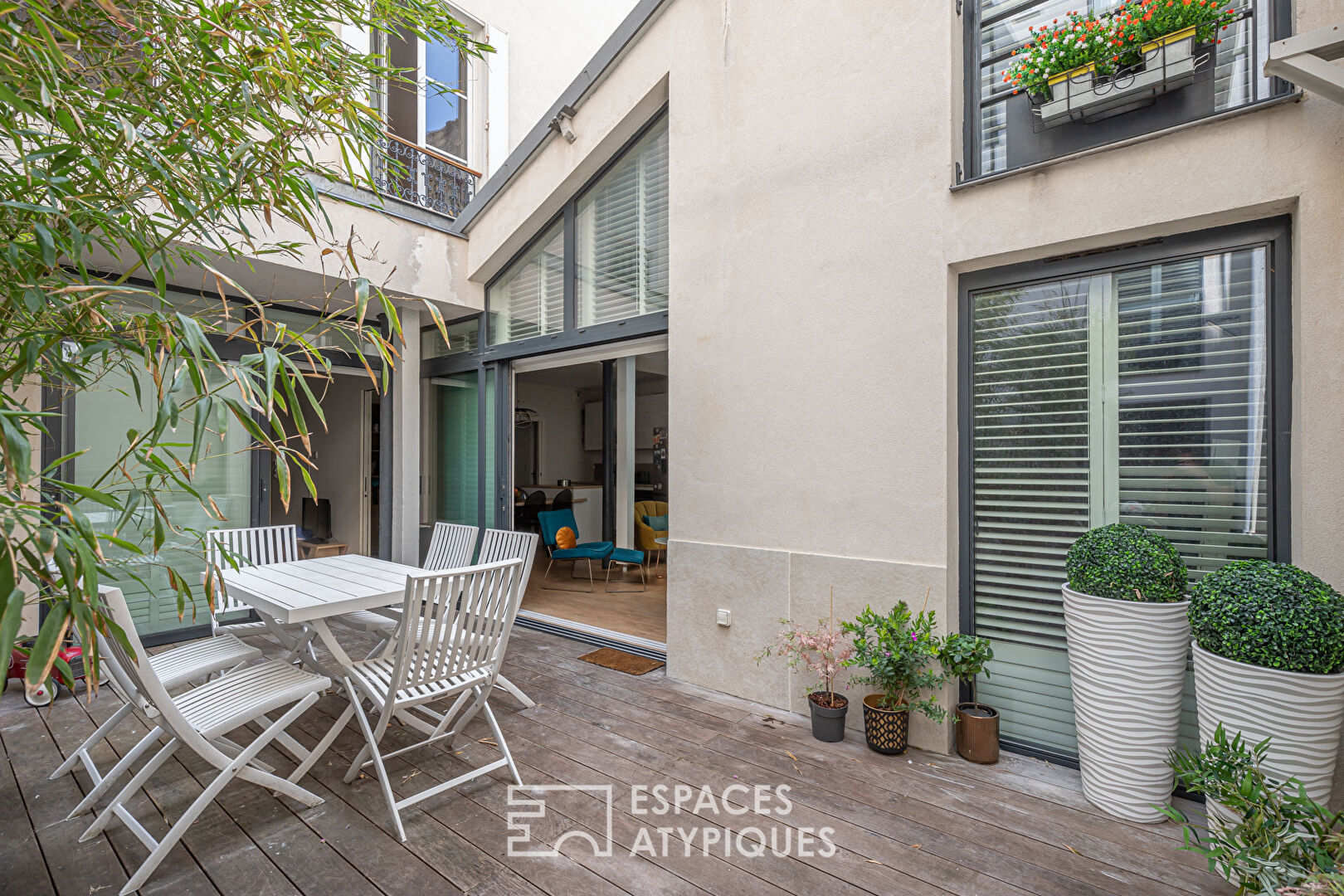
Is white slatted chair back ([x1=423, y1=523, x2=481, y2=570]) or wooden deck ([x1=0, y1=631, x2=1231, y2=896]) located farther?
white slatted chair back ([x1=423, y1=523, x2=481, y2=570])

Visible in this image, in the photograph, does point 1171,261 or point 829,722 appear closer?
point 1171,261

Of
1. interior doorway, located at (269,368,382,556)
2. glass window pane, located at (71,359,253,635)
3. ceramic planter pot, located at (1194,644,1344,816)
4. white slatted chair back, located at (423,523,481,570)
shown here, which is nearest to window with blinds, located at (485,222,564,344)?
white slatted chair back, located at (423,523,481,570)

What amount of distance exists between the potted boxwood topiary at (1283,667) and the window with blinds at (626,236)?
10.6ft

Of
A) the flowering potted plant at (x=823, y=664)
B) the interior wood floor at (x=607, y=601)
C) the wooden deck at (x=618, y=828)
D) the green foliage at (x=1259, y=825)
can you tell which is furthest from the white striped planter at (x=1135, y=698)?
the interior wood floor at (x=607, y=601)

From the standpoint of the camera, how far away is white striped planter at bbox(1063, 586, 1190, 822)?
2432 mm

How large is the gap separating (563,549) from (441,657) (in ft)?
13.3

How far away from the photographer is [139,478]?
170 inches

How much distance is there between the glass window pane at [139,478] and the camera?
14.4 feet

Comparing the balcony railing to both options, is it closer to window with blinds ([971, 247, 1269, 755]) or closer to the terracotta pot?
window with blinds ([971, 247, 1269, 755])

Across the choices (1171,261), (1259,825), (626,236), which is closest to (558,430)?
(626,236)

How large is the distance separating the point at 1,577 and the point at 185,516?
4.59 m

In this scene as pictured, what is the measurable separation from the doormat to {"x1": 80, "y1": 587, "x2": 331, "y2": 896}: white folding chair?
1.94m

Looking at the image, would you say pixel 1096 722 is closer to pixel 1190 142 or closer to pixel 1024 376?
pixel 1024 376

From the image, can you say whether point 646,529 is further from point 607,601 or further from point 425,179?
point 425,179
